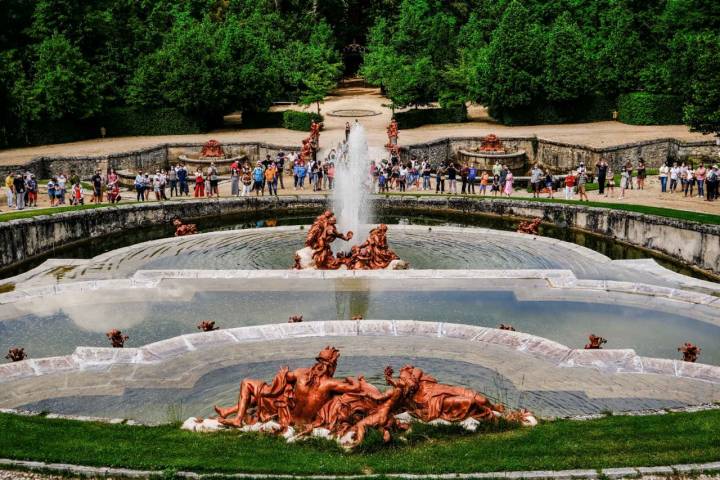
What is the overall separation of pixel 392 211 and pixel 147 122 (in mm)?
27553

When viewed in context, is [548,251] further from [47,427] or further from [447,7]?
[447,7]

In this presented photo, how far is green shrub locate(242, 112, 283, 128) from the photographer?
59469mm

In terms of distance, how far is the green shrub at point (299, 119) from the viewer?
188 feet

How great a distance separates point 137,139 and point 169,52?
614cm

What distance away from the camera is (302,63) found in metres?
63.0

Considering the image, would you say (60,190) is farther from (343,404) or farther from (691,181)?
(691,181)

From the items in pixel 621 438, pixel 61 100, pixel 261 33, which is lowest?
pixel 621 438

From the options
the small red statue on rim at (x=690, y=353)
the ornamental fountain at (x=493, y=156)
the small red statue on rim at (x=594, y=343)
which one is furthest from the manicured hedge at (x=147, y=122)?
the small red statue on rim at (x=690, y=353)

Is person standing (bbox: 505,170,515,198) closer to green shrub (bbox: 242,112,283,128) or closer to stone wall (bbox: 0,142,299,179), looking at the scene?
stone wall (bbox: 0,142,299,179)

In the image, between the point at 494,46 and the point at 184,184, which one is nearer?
the point at 184,184

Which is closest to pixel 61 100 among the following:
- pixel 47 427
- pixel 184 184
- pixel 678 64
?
pixel 184 184

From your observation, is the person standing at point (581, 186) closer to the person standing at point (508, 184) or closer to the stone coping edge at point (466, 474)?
the person standing at point (508, 184)

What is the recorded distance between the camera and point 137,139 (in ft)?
181

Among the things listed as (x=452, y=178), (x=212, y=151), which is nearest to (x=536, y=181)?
(x=452, y=178)
